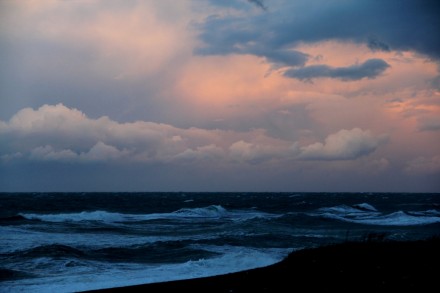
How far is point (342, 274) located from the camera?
10109mm

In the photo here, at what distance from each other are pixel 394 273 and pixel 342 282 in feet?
4.35

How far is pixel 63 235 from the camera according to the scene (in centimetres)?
2577

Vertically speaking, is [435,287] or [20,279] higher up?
[435,287]

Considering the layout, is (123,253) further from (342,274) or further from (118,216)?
(118,216)

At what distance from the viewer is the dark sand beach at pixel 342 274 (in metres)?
9.01

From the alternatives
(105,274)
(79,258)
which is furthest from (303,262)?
(79,258)

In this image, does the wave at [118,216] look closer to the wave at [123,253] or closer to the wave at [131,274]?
the wave at [123,253]

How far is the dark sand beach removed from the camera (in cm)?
901

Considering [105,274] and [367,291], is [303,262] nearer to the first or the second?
[367,291]

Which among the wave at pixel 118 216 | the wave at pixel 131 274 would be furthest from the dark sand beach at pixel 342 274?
the wave at pixel 118 216

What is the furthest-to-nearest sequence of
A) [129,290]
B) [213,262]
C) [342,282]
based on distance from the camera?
[213,262] < [129,290] < [342,282]

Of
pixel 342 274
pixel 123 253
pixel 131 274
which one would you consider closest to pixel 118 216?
pixel 123 253

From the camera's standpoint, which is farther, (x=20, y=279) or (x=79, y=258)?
(x=79, y=258)

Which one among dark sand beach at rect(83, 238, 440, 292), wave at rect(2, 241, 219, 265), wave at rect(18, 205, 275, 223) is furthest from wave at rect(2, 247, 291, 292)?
wave at rect(18, 205, 275, 223)
